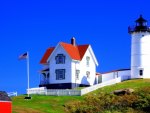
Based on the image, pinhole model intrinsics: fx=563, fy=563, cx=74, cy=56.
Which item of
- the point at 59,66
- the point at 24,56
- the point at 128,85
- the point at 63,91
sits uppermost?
the point at 24,56

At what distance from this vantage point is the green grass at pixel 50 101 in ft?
182

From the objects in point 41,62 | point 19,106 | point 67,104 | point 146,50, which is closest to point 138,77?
point 146,50

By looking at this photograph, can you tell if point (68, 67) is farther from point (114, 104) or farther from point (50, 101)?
point (114, 104)

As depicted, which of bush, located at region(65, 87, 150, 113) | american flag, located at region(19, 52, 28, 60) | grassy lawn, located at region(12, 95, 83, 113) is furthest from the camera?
american flag, located at region(19, 52, 28, 60)

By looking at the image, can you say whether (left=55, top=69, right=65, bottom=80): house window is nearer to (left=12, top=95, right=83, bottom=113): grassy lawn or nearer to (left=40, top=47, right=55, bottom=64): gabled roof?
(left=40, top=47, right=55, bottom=64): gabled roof

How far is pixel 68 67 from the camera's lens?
77125 millimetres

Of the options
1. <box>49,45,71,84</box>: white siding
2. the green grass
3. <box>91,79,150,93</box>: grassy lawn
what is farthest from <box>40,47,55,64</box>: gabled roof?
the green grass

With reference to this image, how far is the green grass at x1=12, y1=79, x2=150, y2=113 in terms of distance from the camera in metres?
55.4

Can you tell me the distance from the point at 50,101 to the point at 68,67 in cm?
1453

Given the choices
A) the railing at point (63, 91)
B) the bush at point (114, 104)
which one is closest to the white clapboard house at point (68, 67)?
the railing at point (63, 91)

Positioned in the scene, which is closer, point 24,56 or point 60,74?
point 24,56

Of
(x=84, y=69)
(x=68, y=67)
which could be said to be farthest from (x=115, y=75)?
(x=68, y=67)

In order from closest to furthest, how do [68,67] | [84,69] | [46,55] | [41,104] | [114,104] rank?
[41,104], [114,104], [68,67], [84,69], [46,55]

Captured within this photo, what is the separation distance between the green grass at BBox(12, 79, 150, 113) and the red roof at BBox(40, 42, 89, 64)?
8.06 meters
